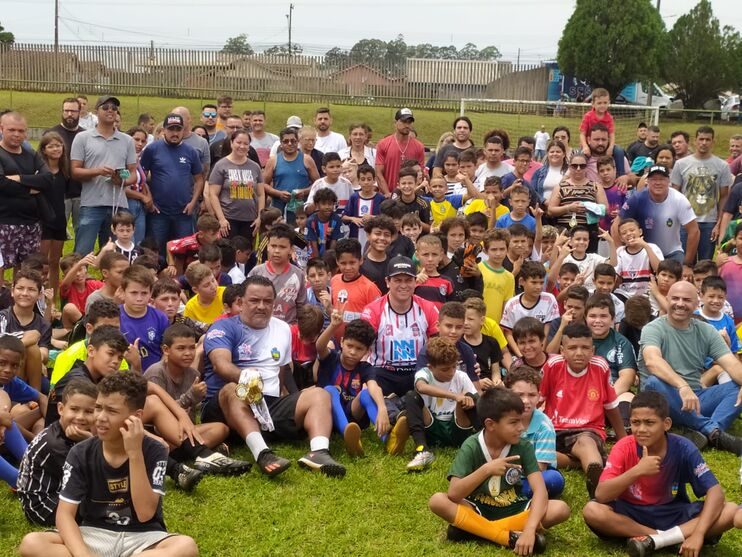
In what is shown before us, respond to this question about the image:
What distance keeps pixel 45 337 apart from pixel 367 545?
369 centimetres

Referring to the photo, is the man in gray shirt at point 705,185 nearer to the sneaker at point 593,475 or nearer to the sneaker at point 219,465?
the sneaker at point 593,475

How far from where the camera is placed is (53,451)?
223 inches

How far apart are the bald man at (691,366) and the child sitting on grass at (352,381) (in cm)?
231

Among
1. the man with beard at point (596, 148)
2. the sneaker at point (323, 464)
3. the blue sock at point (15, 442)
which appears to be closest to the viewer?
the blue sock at point (15, 442)

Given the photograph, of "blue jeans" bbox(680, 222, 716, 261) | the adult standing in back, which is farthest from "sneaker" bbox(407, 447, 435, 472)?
"blue jeans" bbox(680, 222, 716, 261)

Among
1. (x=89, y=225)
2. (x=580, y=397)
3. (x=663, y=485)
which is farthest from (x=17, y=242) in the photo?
(x=663, y=485)

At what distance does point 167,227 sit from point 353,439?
5412 millimetres

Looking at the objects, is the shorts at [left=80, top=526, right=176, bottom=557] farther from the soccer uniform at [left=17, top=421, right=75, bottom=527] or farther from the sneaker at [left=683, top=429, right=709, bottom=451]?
the sneaker at [left=683, top=429, right=709, bottom=451]

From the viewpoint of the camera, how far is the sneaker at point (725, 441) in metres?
7.61

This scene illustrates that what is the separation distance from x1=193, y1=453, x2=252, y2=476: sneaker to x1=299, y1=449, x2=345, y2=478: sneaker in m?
0.46

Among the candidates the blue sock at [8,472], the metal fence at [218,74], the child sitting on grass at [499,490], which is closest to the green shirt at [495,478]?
the child sitting on grass at [499,490]

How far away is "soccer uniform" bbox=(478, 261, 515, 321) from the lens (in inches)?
367

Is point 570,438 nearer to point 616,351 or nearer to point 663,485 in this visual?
point 616,351

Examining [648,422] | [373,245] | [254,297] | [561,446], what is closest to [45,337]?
[254,297]
